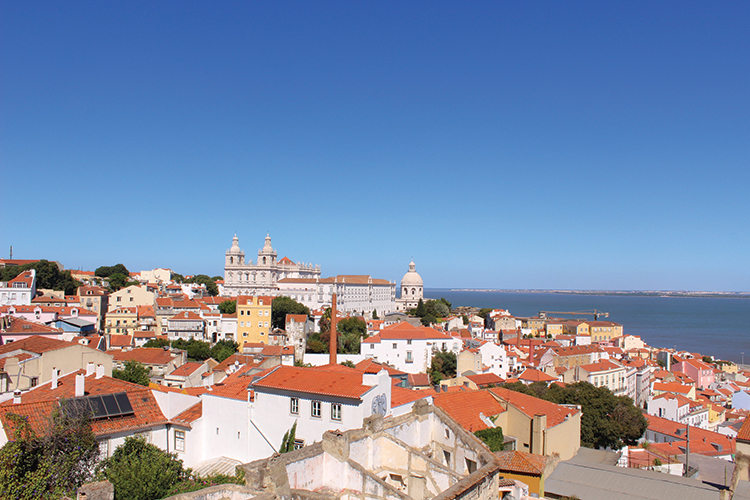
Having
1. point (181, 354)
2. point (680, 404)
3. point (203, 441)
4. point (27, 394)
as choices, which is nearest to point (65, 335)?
point (181, 354)

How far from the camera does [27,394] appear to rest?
1558 cm

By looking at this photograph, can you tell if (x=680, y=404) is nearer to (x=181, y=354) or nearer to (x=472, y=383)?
(x=472, y=383)

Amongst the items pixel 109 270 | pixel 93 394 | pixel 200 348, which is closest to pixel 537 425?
pixel 93 394

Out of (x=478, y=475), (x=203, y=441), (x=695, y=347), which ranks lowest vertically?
(x=695, y=347)

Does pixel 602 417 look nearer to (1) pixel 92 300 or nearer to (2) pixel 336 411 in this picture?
(2) pixel 336 411

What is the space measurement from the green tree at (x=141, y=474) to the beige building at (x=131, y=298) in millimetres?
48418

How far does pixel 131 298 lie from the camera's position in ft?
182

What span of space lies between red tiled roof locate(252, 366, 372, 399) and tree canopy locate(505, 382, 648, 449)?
1648 centimetres

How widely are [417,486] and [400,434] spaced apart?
1326 mm

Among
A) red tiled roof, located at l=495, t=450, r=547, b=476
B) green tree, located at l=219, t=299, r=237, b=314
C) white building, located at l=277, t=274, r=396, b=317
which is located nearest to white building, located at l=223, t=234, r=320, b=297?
white building, located at l=277, t=274, r=396, b=317

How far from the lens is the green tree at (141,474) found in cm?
952

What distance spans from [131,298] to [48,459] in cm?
5173

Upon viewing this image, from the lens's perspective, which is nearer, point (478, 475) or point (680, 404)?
point (478, 475)

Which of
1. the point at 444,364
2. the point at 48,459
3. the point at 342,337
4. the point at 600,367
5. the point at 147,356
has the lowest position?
the point at 444,364
